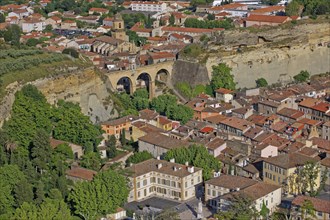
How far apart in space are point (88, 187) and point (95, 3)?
55.8 m

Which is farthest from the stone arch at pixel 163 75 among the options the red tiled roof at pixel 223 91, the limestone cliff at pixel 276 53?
the red tiled roof at pixel 223 91

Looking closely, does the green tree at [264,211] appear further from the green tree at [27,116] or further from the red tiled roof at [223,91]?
the red tiled roof at [223,91]

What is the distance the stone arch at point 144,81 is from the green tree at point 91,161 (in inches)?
609

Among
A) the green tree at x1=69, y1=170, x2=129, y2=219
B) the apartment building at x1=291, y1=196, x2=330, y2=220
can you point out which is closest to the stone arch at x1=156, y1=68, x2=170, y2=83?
the green tree at x1=69, y1=170, x2=129, y2=219

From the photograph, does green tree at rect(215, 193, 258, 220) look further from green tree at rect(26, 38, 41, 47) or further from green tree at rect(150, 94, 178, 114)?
green tree at rect(26, 38, 41, 47)

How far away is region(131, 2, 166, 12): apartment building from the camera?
81.2 meters

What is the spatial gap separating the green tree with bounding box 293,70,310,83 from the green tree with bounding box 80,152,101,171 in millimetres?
22560

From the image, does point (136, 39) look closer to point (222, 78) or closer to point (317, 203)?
point (222, 78)

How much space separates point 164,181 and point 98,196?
4152mm

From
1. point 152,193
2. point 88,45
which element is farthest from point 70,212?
point 88,45

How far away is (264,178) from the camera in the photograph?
3331 cm

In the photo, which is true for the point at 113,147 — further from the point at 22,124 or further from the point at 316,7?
the point at 316,7

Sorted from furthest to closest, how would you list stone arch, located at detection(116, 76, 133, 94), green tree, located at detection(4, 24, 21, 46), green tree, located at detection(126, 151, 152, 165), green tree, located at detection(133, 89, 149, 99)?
green tree, located at detection(4, 24, 21, 46) < stone arch, located at detection(116, 76, 133, 94) < green tree, located at detection(133, 89, 149, 99) < green tree, located at detection(126, 151, 152, 165)

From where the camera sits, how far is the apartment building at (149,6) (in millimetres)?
81188
